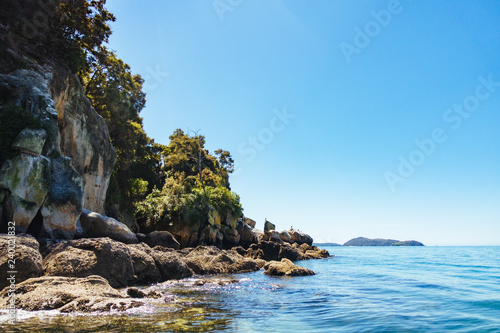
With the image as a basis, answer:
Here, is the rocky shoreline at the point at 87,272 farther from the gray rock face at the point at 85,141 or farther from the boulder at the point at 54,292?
the gray rock face at the point at 85,141

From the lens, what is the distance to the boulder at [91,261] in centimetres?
975

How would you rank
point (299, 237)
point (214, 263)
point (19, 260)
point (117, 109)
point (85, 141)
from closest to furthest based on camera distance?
point (19, 260) < point (214, 263) < point (85, 141) < point (117, 109) < point (299, 237)

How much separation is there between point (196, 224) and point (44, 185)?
19.6m

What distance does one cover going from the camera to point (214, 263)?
19.5 meters

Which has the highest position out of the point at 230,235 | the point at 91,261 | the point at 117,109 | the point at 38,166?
the point at 117,109

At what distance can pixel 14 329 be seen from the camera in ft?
18.3

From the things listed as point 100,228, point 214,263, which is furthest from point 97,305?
point 214,263

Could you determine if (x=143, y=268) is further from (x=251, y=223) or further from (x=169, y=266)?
(x=251, y=223)

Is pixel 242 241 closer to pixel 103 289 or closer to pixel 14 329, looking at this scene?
pixel 103 289

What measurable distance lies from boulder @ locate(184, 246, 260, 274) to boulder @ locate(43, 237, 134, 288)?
6.29 m

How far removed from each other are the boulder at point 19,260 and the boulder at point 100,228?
611 centimetres

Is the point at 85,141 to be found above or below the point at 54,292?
above

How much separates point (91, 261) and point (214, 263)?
9.84m

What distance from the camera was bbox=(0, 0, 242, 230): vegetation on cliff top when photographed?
17.7 m
